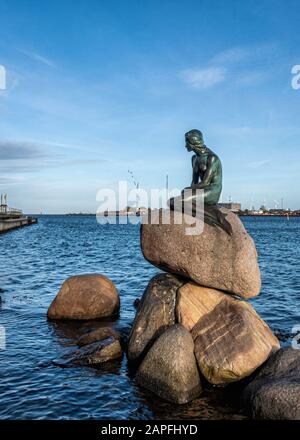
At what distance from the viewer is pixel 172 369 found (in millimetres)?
10312

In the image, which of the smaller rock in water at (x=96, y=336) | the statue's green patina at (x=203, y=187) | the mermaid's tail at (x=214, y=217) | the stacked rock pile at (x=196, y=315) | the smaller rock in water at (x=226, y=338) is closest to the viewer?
the stacked rock pile at (x=196, y=315)

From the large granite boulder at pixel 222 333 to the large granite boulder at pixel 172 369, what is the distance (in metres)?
0.42

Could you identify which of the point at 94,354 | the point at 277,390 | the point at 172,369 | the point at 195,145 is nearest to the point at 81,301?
the point at 94,354

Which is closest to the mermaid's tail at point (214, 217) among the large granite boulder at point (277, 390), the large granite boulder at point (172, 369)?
the large granite boulder at point (172, 369)

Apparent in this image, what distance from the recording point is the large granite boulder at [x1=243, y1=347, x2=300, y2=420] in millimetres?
8602

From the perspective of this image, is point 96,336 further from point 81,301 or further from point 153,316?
point 81,301

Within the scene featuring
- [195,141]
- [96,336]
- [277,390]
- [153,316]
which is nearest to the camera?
[277,390]

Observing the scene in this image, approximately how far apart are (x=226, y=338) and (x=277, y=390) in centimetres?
237

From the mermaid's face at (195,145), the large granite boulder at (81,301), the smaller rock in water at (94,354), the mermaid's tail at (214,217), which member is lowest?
the smaller rock in water at (94,354)

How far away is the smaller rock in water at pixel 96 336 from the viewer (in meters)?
13.4

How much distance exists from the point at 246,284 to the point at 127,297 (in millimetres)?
10231

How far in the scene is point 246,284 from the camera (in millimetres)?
11750

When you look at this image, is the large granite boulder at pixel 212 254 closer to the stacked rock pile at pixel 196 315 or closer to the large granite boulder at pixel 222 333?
the stacked rock pile at pixel 196 315
